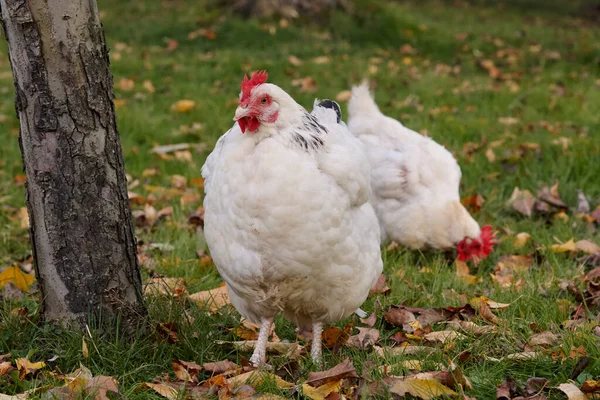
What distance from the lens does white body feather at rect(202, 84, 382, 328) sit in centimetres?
271

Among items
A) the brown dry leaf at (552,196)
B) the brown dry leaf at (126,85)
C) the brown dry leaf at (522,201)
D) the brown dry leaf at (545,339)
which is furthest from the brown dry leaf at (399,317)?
the brown dry leaf at (126,85)

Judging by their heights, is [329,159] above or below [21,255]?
above

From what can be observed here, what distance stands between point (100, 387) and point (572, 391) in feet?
5.40

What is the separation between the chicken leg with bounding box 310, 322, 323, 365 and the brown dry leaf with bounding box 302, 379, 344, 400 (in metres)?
0.35

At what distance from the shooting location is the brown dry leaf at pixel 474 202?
17.7 feet

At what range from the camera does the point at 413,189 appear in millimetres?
4945

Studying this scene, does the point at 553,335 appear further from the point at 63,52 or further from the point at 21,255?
the point at 21,255

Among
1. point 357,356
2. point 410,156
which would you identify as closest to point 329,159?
point 357,356

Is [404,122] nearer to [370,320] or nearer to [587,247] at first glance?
[587,247]

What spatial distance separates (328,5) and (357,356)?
864 centimetres

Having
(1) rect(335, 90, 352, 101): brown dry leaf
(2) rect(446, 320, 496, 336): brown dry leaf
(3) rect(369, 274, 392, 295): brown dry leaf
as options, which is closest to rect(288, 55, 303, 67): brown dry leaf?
(1) rect(335, 90, 352, 101): brown dry leaf

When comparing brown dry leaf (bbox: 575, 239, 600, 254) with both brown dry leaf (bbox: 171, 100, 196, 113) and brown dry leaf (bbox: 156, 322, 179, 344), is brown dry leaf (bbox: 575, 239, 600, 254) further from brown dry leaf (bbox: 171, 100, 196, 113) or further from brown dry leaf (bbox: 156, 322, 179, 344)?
brown dry leaf (bbox: 171, 100, 196, 113)

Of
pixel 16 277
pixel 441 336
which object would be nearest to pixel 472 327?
pixel 441 336

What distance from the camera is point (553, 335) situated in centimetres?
302
